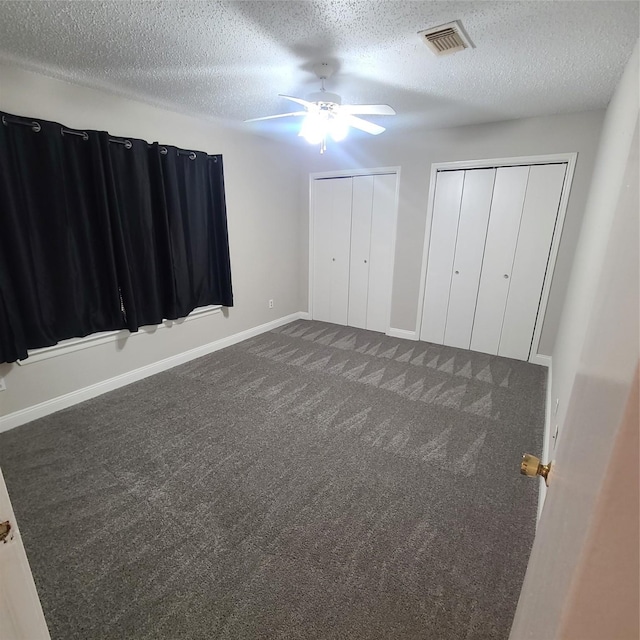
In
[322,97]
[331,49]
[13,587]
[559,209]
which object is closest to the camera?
[13,587]

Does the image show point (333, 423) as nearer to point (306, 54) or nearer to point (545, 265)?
point (306, 54)

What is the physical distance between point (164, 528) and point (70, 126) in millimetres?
2729

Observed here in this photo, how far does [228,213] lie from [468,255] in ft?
8.73

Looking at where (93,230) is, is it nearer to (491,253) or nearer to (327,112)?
(327,112)

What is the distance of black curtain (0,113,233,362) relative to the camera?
7.26ft

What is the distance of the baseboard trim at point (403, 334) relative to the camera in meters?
4.23

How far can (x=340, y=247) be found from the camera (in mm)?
4516

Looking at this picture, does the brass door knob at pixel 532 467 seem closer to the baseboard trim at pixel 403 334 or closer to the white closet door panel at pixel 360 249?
the baseboard trim at pixel 403 334

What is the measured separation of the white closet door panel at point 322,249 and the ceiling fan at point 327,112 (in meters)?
1.95

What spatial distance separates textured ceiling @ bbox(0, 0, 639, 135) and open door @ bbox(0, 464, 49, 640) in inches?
78.9

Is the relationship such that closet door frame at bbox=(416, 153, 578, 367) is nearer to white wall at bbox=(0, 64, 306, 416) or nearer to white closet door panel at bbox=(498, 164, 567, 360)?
white closet door panel at bbox=(498, 164, 567, 360)

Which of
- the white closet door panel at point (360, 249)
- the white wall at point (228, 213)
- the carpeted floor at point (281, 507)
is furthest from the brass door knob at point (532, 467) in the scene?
the white closet door panel at point (360, 249)

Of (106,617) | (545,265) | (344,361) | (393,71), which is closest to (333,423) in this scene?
(344,361)

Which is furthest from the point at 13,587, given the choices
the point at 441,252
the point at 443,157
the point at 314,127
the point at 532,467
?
the point at 443,157
